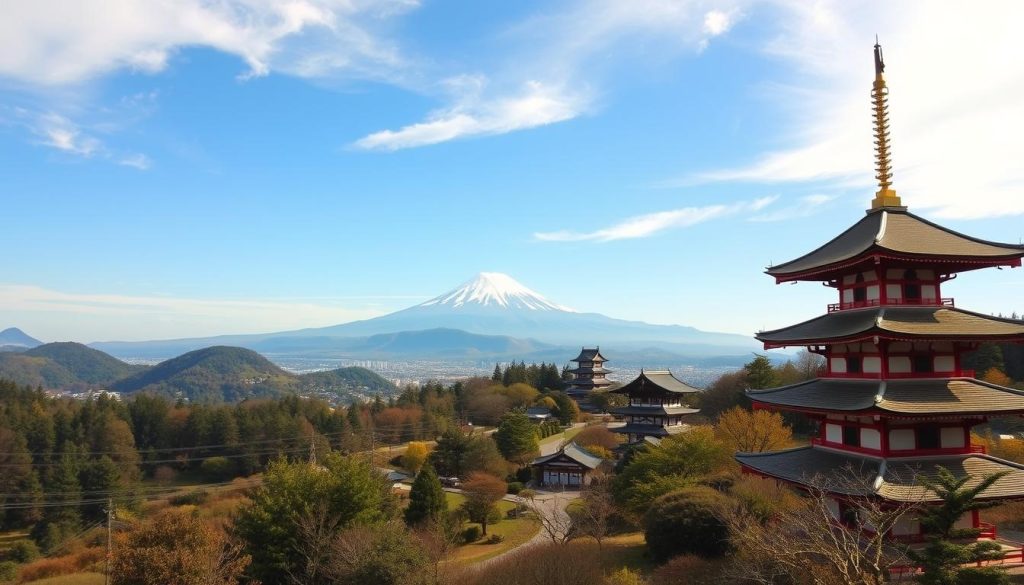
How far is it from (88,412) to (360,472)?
1644 inches

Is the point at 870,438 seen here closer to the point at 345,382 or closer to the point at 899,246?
the point at 899,246

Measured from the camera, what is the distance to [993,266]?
1330 centimetres

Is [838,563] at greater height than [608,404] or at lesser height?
greater

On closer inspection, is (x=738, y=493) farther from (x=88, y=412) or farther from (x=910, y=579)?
(x=88, y=412)

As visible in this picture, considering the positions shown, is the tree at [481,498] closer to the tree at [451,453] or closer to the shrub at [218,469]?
the tree at [451,453]

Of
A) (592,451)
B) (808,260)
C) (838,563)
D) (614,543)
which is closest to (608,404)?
(592,451)

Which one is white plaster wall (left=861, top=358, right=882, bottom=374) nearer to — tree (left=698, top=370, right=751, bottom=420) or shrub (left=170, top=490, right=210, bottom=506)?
tree (left=698, top=370, right=751, bottom=420)

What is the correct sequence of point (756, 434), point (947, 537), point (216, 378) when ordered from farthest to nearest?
1. point (216, 378)
2. point (756, 434)
3. point (947, 537)

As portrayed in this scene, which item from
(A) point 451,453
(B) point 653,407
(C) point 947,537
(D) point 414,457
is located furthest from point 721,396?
(C) point 947,537

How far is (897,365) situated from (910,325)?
96cm

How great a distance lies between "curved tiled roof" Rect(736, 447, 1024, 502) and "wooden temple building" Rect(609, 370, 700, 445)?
872 inches

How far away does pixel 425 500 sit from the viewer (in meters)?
25.7

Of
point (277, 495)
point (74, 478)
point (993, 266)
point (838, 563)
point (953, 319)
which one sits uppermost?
point (993, 266)

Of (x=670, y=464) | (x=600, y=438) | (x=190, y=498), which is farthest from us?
(x=600, y=438)
